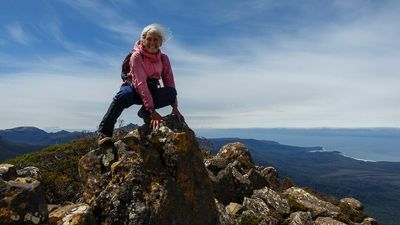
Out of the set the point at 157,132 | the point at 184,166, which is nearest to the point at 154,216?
the point at 184,166

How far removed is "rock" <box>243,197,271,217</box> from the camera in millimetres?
23938

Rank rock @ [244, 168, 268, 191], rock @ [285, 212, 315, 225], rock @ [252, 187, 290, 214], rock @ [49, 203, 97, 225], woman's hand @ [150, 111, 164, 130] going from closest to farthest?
rock @ [49, 203, 97, 225] < woman's hand @ [150, 111, 164, 130] < rock @ [285, 212, 315, 225] < rock @ [252, 187, 290, 214] < rock @ [244, 168, 268, 191]

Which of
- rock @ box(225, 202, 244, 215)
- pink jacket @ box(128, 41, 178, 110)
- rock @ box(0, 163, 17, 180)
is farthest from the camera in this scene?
rock @ box(225, 202, 244, 215)

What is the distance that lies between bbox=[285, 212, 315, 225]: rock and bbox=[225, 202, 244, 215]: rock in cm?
294

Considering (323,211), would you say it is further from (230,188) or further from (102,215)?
(102,215)

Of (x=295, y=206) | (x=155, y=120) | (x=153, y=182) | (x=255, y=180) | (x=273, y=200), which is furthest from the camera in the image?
(x=255, y=180)

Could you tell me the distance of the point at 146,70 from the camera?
13773 mm

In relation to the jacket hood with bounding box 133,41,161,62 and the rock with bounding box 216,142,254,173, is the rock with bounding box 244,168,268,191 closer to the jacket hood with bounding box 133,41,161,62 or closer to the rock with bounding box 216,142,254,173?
the rock with bounding box 216,142,254,173

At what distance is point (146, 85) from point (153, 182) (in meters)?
3.05

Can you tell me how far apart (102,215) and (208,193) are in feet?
12.2

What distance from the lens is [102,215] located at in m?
12.6

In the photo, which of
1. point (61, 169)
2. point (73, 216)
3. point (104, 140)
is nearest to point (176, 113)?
point (104, 140)

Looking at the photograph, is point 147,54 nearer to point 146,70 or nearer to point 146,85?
point 146,70

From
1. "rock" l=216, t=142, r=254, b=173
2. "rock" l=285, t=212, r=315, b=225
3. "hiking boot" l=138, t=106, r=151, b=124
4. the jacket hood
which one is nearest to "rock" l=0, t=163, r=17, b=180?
"hiking boot" l=138, t=106, r=151, b=124
